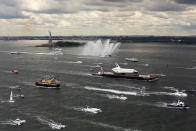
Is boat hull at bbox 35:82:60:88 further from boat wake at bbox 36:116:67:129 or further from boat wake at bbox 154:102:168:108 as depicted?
boat wake at bbox 154:102:168:108

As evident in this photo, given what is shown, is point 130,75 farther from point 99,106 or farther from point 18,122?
point 18,122

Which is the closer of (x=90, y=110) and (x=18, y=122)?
(x=18, y=122)

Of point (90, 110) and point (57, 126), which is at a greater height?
point (90, 110)

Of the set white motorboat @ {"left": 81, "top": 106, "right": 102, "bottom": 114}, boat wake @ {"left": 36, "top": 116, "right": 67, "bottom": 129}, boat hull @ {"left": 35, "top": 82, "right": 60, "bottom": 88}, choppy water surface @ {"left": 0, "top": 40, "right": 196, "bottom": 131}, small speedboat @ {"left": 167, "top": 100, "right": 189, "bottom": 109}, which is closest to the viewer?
boat wake @ {"left": 36, "top": 116, "right": 67, "bottom": 129}

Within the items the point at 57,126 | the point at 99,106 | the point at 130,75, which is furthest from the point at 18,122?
the point at 130,75

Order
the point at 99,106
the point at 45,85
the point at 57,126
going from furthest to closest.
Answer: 1. the point at 45,85
2. the point at 99,106
3. the point at 57,126

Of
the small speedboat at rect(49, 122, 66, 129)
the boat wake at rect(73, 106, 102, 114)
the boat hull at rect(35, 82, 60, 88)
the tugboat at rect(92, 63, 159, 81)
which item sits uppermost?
the tugboat at rect(92, 63, 159, 81)

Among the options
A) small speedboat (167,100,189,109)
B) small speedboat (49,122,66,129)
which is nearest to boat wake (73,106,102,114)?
small speedboat (49,122,66,129)

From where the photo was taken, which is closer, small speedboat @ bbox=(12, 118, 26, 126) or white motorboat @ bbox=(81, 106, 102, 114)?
small speedboat @ bbox=(12, 118, 26, 126)

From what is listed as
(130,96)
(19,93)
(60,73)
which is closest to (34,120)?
(19,93)

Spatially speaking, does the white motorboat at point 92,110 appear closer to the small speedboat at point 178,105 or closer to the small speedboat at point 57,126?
the small speedboat at point 57,126

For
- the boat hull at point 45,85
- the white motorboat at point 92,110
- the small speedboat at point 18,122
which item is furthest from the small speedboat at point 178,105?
the boat hull at point 45,85
